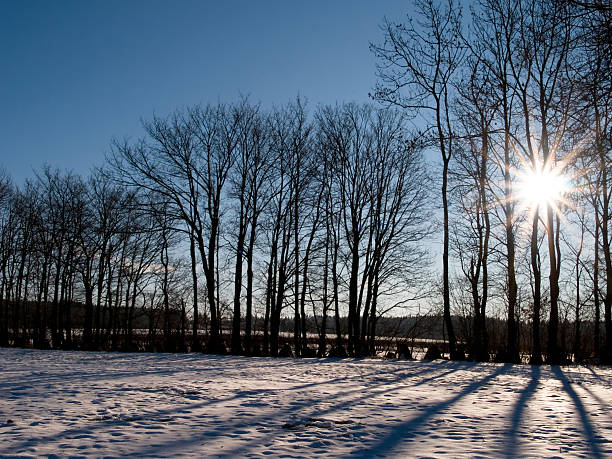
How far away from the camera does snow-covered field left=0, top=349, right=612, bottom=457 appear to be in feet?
18.2

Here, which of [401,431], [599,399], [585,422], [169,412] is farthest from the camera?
[599,399]

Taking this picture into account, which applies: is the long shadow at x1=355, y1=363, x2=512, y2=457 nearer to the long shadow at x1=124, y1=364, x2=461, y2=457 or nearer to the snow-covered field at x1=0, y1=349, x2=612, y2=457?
the snow-covered field at x1=0, y1=349, x2=612, y2=457

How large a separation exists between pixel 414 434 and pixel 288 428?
1644mm

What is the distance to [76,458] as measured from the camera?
4922 millimetres

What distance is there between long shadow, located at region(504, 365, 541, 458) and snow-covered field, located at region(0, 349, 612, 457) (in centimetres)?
2

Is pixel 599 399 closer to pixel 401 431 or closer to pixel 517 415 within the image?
pixel 517 415

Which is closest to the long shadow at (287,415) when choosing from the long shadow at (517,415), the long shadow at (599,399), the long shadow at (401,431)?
the long shadow at (401,431)

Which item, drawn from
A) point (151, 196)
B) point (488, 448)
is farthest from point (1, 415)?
point (151, 196)

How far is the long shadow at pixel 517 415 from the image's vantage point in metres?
5.53

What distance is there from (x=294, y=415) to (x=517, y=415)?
3449 millimetres

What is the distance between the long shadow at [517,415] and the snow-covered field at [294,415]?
2 centimetres

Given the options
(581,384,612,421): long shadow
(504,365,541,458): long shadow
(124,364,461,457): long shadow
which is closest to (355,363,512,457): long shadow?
(504,365,541,458): long shadow

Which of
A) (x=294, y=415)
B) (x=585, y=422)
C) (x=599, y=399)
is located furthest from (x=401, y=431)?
(x=599, y=399)

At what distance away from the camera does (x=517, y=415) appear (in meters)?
7.56
